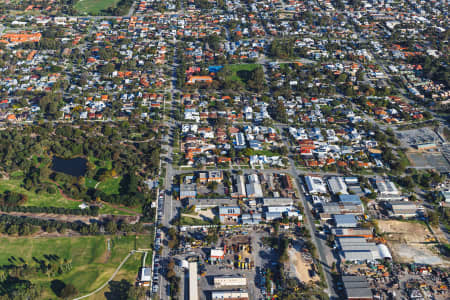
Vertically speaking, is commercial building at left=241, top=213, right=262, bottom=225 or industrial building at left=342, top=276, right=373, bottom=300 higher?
commercial building at left=241, top=213, right=262, bottom=225

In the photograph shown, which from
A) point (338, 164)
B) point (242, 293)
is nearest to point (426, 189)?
point (338, 164)

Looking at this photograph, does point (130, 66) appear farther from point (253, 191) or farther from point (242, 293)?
point (242, 293)

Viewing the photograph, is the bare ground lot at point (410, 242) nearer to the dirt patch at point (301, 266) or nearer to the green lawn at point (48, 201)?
the dirt patch at point (301, 266)

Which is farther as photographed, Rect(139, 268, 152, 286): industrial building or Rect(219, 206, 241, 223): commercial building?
Rect(219, 206, 241, 223): commercial building

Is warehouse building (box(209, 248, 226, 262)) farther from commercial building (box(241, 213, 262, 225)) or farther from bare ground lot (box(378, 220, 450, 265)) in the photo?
bare ground lot (box(378, 220, 450, 265))

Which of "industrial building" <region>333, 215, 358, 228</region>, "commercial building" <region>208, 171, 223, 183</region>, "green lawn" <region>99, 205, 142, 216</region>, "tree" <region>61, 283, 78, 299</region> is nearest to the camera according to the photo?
"tree" <region>61, 283, 78, 299</region>

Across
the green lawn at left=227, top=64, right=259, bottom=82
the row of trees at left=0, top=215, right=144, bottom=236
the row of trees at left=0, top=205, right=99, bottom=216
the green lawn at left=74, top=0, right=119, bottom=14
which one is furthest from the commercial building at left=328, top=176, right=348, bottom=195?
the green lawn at left=74, top=0, right=119, bottom=14
